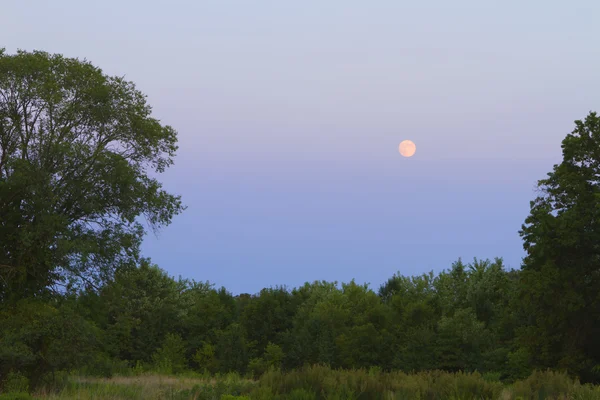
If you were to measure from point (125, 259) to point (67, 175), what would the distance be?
18.0 feet

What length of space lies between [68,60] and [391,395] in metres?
26.8

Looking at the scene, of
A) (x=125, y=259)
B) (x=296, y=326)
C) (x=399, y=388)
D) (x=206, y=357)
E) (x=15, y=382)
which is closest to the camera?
(x=399, y=388)

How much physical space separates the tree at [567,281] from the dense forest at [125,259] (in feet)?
0.27

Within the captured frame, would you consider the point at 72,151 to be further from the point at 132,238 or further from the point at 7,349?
the point at 7,349

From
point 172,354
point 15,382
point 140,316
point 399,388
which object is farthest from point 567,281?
point 140,316

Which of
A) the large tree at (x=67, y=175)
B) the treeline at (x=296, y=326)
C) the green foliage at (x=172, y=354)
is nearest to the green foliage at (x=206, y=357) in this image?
the treeline at (x=296, y=326)

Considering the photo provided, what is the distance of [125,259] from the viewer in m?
32.5

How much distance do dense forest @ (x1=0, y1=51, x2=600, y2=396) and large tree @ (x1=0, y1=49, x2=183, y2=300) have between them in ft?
0.24

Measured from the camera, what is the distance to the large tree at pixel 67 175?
1145 inches

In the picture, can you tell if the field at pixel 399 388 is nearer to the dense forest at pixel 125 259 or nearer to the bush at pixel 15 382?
the dense forest at pixel 125 259

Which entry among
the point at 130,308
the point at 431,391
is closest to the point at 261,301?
the point at 130,308

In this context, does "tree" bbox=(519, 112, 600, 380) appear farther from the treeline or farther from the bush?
the bush

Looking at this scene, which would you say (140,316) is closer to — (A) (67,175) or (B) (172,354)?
(B) (172,354)

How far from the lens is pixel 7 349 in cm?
2606
